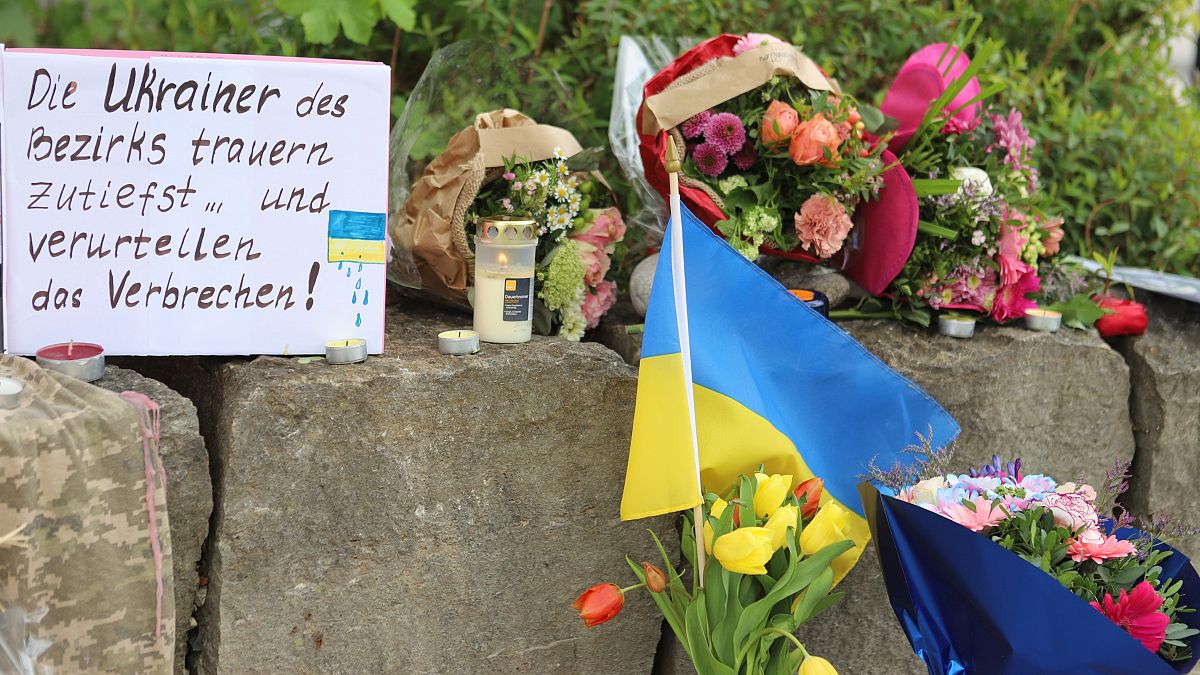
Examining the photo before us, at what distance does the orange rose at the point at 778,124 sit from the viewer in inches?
83.0

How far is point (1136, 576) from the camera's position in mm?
1572

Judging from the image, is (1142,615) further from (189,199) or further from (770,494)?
(189,199)

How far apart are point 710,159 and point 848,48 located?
0.86m

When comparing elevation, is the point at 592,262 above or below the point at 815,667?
above

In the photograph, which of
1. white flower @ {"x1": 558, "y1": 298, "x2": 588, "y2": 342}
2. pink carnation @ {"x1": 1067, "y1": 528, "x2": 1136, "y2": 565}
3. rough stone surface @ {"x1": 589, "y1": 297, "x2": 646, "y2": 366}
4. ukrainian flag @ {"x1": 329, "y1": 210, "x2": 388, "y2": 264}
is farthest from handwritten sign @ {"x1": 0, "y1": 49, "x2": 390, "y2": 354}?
pink carnation @ {"x1": 1067, "y1": 528, "x2": 1136, "y2": 565}

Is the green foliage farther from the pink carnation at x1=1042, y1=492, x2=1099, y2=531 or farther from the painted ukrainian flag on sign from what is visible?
the pink carnation at x1=1042, y1=492, x2=1099, y2=531

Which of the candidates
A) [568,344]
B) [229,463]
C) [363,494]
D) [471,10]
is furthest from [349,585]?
[471,10]

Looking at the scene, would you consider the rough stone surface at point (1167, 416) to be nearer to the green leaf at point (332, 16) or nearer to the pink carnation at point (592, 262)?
the pink carnation at point (592, 262)

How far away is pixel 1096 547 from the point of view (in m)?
1.57

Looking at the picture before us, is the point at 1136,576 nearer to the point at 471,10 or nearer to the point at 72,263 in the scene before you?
the point at 72,263

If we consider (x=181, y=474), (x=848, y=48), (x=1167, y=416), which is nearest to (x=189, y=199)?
(x=181, y=474)

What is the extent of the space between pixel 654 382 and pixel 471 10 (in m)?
1.28

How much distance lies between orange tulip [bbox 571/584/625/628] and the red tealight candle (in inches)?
31.4

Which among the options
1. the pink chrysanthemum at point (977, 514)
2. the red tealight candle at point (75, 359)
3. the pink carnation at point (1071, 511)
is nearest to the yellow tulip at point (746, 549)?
the pink chrysanthemum at point (977, 514)
